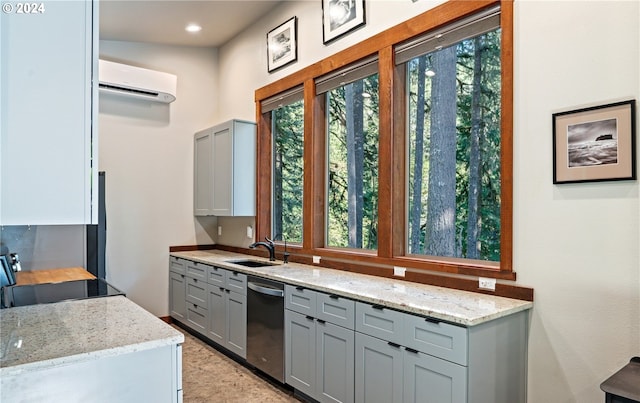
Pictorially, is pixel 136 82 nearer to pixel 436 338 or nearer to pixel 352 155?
pixel 352 155

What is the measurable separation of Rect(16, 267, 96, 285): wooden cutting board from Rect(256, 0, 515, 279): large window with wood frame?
1.96m

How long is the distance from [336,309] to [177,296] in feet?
9.81

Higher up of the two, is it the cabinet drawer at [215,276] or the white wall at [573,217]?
the white wall at [573,217]

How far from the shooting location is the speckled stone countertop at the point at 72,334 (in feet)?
4.50

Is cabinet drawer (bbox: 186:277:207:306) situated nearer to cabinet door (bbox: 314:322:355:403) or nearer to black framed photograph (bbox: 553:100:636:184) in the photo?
cabinet door (bbox: 314:322:355:403)

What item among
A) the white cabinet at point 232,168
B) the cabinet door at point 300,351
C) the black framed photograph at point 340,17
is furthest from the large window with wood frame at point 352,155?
the white cabinet at point 232,168

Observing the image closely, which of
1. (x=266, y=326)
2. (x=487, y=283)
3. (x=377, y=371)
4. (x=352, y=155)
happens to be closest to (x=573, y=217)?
(x=487, y=283)

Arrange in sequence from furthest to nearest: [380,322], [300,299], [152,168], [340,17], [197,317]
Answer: [152,168]
[197,317]
[340,17]
[300,299]
[380,322]

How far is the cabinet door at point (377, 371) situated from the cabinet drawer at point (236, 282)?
1489 millimetres

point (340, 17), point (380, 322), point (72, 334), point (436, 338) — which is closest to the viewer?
point (72, 334)

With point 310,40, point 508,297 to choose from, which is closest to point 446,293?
point 508,297

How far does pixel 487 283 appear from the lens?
245 centimetres

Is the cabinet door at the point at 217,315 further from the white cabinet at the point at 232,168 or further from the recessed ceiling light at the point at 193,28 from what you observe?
the recessed ceiling light at the point at 193,28

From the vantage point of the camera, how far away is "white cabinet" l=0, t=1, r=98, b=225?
1.23 metres
